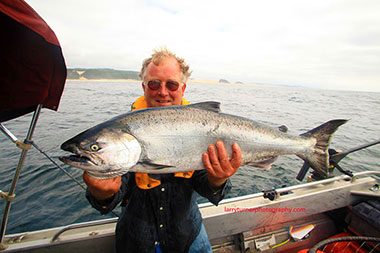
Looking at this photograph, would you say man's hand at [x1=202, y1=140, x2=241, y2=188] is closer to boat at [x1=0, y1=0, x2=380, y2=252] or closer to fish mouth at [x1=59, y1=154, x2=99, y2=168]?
fish mouth at [x1=59, y1=154, x2=99, y2=168]

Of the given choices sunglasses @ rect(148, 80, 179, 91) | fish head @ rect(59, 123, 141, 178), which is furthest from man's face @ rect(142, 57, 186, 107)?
fish head @ rect(59, 123, 141, 178)

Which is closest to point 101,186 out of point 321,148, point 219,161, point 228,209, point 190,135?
point 190,135

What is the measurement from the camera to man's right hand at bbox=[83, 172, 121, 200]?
6.34 ft

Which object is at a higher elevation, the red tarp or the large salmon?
the red tarp

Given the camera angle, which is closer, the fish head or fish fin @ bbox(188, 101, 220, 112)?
the fish head

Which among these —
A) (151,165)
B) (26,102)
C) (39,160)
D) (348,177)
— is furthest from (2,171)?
(348,177)

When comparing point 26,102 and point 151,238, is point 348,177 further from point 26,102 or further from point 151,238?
point 26,102

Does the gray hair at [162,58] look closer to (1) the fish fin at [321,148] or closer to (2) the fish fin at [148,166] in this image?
(2) the fish fin at [148,166]

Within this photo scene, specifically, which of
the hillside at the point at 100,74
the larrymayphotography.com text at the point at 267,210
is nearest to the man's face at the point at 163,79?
the larrymayphotography.com text at the point at 267,210

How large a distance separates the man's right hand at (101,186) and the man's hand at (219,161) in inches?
41.5

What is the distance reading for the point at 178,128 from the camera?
2182 millimetres

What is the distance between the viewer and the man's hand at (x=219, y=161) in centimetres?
229

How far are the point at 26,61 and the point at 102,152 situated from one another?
4.66 feet

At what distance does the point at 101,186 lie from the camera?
6.50 ft
